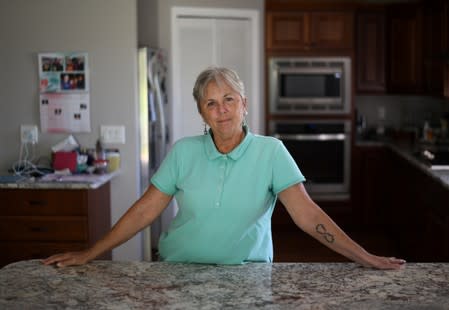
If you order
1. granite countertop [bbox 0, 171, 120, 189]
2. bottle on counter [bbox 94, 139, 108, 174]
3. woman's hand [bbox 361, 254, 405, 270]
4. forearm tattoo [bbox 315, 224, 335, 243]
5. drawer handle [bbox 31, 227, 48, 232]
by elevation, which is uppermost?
bottle on counter [bbox 94, 139, 108, 174]

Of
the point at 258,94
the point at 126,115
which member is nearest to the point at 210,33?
the point at 258,94

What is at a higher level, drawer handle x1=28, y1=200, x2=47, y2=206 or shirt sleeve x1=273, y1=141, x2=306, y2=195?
shirt sleeve x1=273, y1=141, x2=306, y2=195

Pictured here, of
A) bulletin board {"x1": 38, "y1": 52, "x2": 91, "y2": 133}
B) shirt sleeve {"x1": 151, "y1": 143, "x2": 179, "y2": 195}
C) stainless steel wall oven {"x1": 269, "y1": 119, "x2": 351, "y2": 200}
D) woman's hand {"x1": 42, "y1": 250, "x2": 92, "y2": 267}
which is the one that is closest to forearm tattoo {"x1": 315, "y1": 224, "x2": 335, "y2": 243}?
shirt sleeve {"x1": 151, "y1": 143, "x2": 179, "y2": 195}

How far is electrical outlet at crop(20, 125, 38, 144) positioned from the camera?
3.96m

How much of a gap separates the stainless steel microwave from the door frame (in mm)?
169

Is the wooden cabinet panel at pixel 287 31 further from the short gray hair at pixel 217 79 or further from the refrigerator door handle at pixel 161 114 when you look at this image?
the short gray hair at pixel 217 79

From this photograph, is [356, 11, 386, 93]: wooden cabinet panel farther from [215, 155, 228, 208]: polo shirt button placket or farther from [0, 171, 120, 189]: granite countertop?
[215, 155, 228, 208]: polo shirt button placket

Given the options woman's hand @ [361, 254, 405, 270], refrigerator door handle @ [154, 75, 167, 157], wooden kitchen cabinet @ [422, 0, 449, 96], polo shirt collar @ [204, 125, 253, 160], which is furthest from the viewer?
wooden kitchen cabinet @ [422, 0, 449, 96]

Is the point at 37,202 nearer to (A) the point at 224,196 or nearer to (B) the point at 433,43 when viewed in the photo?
(A) the point at 224,196

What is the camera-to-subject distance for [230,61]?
5.46 meters

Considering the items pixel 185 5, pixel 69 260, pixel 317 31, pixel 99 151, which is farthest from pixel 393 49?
pixel 69 260

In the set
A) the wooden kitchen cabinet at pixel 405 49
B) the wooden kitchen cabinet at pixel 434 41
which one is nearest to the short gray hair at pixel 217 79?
the wooden kitchen cabinet at pixel 434 41

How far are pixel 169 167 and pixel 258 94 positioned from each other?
377cm

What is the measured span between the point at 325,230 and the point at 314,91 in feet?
13.4
